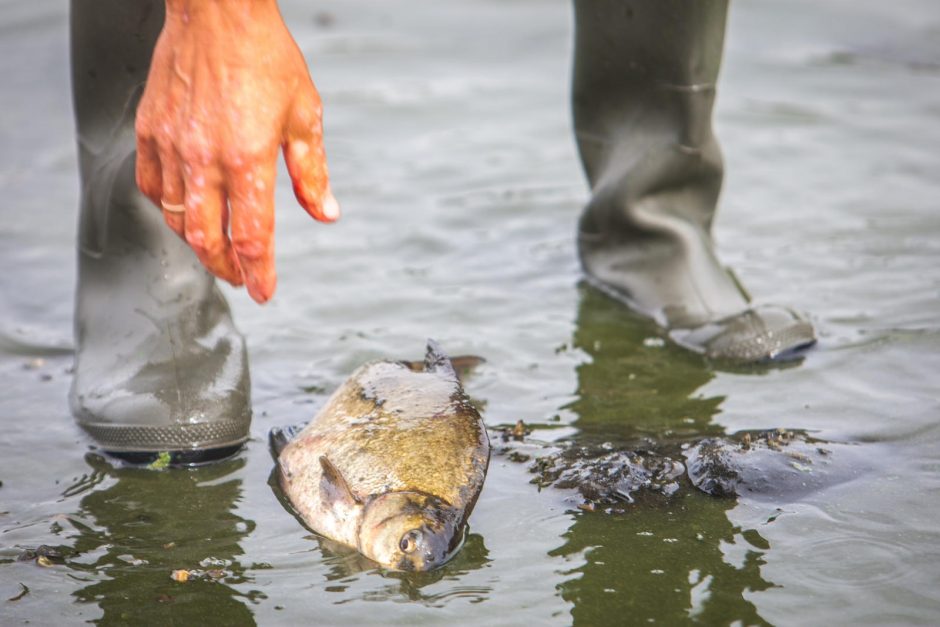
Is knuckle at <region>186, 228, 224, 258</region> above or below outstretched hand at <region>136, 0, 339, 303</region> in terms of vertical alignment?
below

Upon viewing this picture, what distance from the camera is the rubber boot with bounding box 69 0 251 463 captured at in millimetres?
3533

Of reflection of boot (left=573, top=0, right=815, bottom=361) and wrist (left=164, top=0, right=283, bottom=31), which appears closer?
wrist (left=164, top=0, right=283, bottom=31)

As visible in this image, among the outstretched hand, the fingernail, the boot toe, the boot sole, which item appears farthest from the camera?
the boot toe

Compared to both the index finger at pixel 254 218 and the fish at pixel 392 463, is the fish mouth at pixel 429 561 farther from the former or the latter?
the index finger at pixel 254 218

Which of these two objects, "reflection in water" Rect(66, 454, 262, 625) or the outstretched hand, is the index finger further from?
"reflection in water" Rect(66, 454, 262, 625)

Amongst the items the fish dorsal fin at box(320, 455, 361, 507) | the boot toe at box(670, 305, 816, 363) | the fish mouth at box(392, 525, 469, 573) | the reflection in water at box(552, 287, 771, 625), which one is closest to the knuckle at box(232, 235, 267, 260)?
the fish dorsal fin at box(320, 455, 361, 507)

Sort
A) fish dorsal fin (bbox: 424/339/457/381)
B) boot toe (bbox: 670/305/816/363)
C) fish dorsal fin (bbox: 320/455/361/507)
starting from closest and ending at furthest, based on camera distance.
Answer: fish dorsal fin (bbox: 320/455/361/507), fish dorsal fin (bbox: 424/339/457/381), boot toe (bbox: 670/305/816/363)

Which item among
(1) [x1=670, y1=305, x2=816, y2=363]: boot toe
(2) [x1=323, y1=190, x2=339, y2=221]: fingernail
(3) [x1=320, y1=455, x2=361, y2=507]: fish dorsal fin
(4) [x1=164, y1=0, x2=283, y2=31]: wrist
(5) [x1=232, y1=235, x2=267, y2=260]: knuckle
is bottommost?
(1) [x1=670, y1=305, x2=816, y2=363]: boot toe

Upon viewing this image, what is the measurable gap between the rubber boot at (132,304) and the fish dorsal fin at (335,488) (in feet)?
1.82

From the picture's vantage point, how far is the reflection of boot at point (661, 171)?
13.6 ft

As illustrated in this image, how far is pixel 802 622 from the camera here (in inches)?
105

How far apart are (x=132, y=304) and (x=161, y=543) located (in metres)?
0.98

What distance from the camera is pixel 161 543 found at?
10.1ft

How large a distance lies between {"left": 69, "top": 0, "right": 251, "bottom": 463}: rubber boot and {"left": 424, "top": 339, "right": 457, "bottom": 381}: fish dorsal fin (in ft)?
1.99
